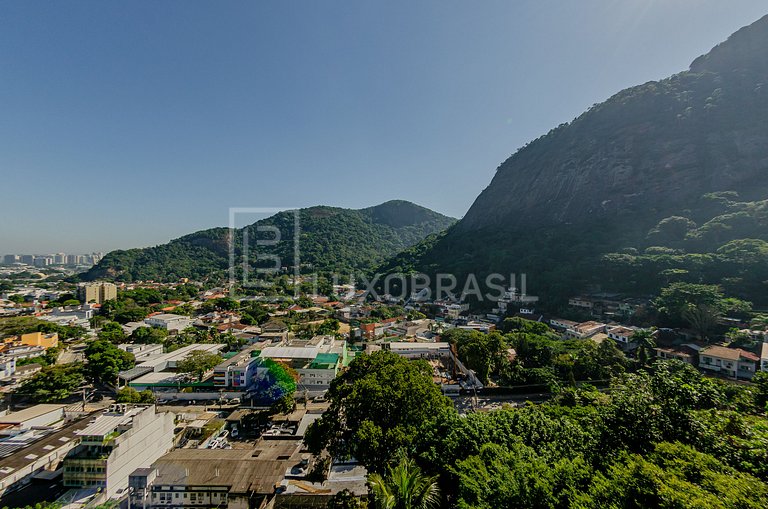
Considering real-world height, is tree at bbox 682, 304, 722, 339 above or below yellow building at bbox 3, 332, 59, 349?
above

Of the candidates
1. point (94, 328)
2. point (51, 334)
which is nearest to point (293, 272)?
point (94, 328)

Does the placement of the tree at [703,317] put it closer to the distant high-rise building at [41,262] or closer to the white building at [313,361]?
the white building at [313,361]

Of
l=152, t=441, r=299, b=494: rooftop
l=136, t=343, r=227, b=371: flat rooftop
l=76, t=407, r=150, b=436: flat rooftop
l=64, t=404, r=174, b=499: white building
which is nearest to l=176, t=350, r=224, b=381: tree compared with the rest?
l=136, t=343, r=227, b=371: flat rooftop

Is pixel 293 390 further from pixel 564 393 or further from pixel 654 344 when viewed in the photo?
pixel 654 344

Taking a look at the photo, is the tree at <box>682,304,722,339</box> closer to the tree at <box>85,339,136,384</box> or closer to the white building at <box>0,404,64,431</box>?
the white building at <box>0,404,64,431</box>

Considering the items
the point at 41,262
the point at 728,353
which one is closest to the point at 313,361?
the point at 728,353

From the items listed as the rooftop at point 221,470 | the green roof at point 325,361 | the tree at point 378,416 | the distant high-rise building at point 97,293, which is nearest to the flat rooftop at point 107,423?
the rooftop at point 221,470
